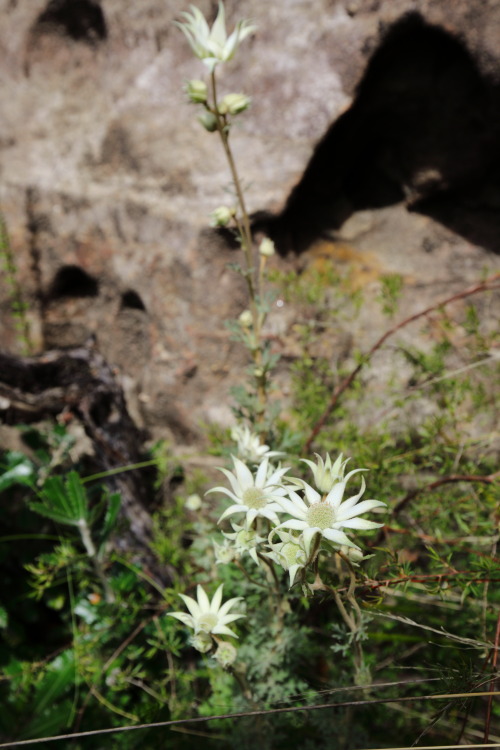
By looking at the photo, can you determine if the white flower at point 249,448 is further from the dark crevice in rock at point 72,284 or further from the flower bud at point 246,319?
the dark crevice in rock at point 72,284

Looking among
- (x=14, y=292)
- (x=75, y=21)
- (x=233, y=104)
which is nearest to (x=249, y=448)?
(x=233, y=104)

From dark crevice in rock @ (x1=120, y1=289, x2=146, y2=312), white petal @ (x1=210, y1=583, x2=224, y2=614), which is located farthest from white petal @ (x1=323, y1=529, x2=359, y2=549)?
dark crevice in rock @ (x1=120, y1=289, x2=146, y2=312)

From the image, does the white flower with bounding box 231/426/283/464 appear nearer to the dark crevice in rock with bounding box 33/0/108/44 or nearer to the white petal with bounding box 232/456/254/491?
the white petal with bounding box 232/456/254/491

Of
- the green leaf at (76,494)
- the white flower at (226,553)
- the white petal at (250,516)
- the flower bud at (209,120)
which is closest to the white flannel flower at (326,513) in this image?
the white petal at (250,516)

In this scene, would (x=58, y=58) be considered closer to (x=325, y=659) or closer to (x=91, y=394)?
(x=91, y=394)

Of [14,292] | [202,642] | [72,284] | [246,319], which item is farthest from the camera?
[72,284]

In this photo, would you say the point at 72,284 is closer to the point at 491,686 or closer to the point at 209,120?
the point at 209,120

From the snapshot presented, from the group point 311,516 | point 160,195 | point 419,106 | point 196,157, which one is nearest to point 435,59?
point 419,106
